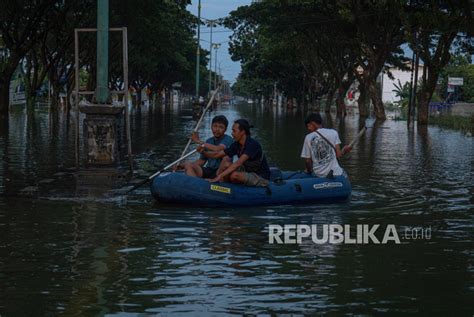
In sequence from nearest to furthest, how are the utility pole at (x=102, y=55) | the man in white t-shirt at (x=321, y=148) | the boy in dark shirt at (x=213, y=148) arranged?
the boy in dark shirt at (x=213, y=148), the man in white t-shirt at (x=321, y=148), the utility pole at (x=102, y=55)

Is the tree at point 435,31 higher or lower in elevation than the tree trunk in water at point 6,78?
higher

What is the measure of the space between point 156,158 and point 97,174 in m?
4.70

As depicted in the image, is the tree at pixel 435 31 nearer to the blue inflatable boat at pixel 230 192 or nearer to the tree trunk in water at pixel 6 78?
the tree trunk in water at pixel 6 78

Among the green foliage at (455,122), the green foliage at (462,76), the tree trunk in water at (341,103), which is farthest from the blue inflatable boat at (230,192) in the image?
the green foliage at (462,76)

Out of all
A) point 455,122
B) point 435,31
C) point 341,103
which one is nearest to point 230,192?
point 435,31

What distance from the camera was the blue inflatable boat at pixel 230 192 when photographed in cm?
1160

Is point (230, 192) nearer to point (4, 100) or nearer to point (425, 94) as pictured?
point (4, 100)

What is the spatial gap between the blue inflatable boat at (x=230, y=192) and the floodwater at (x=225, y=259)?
18cm

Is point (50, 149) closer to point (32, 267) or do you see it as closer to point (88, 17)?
point (32, 267)

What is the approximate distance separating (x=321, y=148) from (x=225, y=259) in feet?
16.1

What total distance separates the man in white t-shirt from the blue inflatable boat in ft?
1.76

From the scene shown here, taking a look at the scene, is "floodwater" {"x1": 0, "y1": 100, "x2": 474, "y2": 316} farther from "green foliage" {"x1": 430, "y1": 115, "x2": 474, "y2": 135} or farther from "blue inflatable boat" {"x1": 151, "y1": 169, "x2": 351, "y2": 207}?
"green foliage" {"x1": 430, "y1": 115, "x2": 474, "y2": 135}

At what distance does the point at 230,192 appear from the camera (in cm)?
1166

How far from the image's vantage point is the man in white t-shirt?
41.6ft
